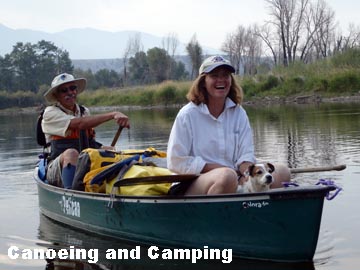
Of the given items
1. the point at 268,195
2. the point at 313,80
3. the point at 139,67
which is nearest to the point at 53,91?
the point at 268,195

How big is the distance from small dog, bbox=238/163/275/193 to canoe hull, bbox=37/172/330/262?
168 mm

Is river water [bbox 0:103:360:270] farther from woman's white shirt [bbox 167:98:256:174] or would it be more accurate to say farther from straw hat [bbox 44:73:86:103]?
straw hat [bbox 44:73:86:103]

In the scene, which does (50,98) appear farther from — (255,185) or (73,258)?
(255,185)

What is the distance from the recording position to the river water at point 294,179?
5.09m

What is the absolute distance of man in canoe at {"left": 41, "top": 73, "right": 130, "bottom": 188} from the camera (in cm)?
649

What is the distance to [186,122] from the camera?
507 centimetres

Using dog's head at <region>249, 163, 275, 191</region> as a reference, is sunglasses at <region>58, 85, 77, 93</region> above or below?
above

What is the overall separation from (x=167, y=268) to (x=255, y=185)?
936 mm

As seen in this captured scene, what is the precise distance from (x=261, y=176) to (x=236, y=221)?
1.22 feet

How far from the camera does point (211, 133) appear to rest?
5109 mm

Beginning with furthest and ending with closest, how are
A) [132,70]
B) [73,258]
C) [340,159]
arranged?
[132,70] → [340,159] → [73,258]

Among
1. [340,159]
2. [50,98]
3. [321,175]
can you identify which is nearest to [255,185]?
[50,98]

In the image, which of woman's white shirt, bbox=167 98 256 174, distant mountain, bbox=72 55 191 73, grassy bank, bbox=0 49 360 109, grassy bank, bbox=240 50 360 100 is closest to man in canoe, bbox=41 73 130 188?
woman's white shirt, bbox=167 98 256 174

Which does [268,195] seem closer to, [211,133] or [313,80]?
[211,133]
